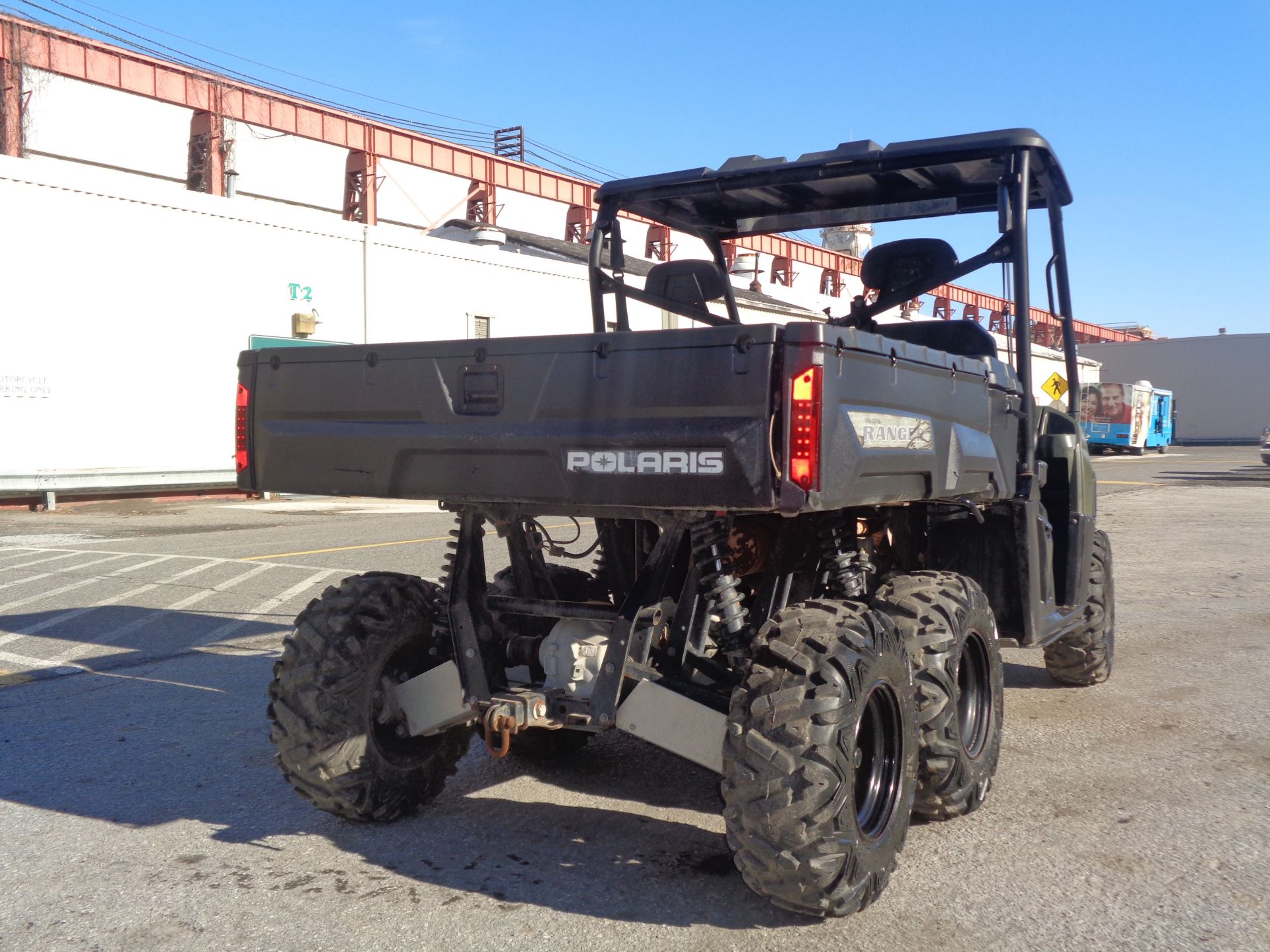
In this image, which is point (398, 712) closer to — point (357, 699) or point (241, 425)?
point (357, 699)

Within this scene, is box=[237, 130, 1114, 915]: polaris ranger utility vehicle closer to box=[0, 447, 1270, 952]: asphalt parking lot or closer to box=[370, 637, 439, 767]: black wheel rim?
box=[370, 637, 439, 767]: black wheel rim

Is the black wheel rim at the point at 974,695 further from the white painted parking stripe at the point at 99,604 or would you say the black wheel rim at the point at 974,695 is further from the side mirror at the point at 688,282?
the white painted parking stripe at the point at 99,604

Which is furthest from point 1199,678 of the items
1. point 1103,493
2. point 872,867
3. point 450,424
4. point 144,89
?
point 144,89

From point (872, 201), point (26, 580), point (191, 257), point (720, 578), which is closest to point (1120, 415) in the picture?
point (191, 257)

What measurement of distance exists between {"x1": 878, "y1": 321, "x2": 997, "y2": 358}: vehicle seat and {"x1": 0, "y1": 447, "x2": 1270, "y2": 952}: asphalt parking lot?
1.88 m

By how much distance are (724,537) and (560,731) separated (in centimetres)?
167

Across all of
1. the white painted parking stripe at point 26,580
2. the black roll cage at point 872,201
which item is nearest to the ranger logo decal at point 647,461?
the black roll cage at point 872,201

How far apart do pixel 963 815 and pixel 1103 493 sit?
21.2 meters

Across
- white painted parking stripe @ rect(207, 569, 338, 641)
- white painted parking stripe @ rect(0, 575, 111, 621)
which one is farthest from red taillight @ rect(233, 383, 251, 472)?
white painted parking stripe @ rect(0, 575, 111, 621)

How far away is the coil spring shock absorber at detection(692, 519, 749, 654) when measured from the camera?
12.8 ft

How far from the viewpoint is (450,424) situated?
13.0 ft

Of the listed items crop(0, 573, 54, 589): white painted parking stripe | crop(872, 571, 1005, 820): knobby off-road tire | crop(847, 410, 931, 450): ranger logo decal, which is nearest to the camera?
crop(847, 410, 931, 450): ranger logo decal

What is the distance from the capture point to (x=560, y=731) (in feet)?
17.0

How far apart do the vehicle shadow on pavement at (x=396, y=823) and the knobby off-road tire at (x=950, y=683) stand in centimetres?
85
